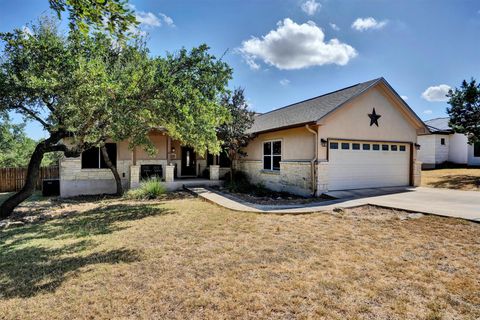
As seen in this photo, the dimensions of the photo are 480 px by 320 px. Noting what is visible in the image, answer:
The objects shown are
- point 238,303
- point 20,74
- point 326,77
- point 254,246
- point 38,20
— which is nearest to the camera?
point 238,303

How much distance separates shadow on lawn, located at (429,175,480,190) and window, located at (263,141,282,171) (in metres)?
8.78

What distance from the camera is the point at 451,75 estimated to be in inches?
757

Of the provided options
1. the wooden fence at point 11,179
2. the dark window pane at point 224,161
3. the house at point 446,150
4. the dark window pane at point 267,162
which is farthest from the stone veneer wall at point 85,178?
the house at point 446,150

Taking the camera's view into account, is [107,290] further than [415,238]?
No

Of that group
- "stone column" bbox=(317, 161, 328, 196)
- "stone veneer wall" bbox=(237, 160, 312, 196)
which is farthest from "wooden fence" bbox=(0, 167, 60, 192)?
"stone column" bbox=(317, 161, 328, 196)

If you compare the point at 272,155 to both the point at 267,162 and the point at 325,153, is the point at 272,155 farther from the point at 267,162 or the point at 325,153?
the point at 325,153

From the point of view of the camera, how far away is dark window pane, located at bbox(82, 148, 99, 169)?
Result: 1448 centimetres

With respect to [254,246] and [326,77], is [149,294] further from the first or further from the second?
[326,77]

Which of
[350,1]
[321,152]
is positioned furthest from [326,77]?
[321,152]

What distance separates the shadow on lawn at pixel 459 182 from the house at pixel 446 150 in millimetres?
7059

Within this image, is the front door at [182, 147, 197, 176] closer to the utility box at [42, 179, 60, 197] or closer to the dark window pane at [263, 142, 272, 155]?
the dark window pane at [263, 142, 272, 155]

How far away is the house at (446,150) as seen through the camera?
23.5m

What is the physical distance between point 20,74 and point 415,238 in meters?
11.3

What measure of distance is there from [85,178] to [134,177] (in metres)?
2.66
